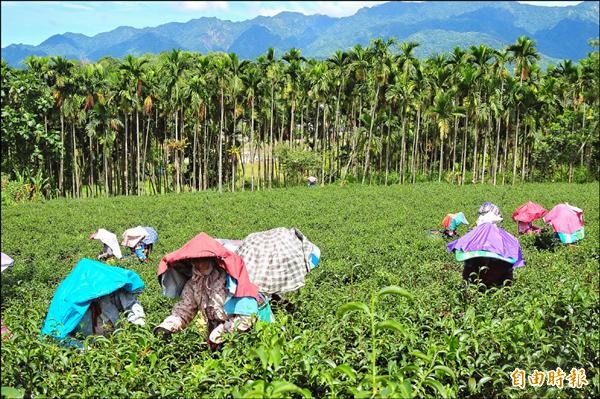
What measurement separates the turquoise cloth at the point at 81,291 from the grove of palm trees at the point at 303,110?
97.8ft

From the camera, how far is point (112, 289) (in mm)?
5266

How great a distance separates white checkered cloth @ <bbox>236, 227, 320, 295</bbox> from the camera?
21.5 ft

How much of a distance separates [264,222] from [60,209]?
9.57 meters

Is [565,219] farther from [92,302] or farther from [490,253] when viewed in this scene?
[92,302]

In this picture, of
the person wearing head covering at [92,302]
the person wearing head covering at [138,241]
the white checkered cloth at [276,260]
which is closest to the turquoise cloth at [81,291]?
the person wearing head covering at [92,302]

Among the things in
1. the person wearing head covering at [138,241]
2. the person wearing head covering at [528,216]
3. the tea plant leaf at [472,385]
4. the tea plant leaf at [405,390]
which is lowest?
the person wearing head covering at [138,241]

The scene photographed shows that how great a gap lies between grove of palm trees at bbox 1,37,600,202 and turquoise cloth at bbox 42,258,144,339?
29795 millimetres

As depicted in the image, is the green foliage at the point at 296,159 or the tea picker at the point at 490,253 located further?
the green foliage at the point at 296,159

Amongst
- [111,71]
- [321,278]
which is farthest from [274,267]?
[111,71]

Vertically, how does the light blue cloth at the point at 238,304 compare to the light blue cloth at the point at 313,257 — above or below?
above

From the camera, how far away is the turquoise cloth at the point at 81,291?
5.15 metres

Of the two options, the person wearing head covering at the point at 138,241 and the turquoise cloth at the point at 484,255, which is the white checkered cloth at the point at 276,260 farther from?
the person wearing head covering at the point at 138,241

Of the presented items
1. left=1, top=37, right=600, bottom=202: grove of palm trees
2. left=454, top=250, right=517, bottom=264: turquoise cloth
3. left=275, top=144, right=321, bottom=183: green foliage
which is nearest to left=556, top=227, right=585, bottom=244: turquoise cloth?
left=454, top=250, right=517, bottom=264: turquoise cloth

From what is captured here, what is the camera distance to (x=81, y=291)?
17.2 feet
